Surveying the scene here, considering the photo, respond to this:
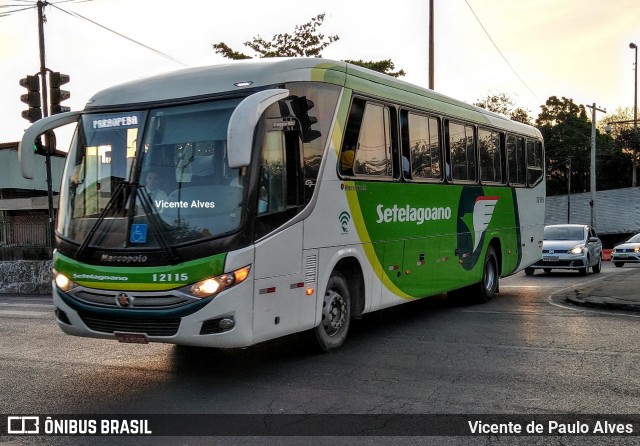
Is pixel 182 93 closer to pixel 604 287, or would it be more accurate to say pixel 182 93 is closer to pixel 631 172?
pixel 604 287

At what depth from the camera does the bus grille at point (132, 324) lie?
23.2 ft

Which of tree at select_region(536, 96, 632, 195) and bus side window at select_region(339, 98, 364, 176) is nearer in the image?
bus side window at select_region(339, 98, 364, 176)

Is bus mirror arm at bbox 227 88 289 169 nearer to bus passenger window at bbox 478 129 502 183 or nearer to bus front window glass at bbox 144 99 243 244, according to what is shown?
bus front window glass at bbox 144 99 243 244

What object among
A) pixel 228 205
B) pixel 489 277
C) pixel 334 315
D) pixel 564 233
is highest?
pixel 228 205

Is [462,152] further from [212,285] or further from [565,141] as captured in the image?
[565,141]

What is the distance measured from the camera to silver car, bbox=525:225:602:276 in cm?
2239

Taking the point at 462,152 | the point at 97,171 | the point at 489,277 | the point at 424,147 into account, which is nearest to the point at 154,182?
the point at 97,171

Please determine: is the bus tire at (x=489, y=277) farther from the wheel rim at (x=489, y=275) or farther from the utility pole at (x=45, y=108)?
the utility pole at (x=45, y=108)

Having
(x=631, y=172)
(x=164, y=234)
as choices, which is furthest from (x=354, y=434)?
(x=631, y=172)

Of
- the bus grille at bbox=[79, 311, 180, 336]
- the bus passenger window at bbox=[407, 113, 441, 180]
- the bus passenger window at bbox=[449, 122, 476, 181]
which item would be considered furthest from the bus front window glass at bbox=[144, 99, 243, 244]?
the bus passenger window at bbox=[449, 122, 476, 181]

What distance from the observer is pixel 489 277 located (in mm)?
14352

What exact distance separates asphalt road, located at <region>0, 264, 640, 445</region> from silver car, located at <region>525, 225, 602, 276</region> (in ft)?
36.2

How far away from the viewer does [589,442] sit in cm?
547

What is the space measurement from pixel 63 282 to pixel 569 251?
18.1 metres
